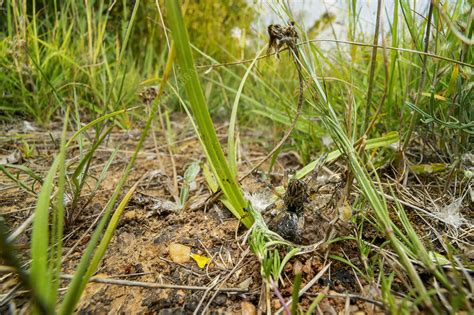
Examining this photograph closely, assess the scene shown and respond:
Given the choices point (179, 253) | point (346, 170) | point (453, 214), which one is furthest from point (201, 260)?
point (453, 214)

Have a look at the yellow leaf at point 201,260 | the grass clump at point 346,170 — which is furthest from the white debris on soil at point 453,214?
the yellow leaf at point 201,260

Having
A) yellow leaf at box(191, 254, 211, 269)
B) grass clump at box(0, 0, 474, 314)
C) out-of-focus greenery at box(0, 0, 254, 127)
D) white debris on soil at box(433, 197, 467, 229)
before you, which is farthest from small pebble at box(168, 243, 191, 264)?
white debris on soil at box(433, 197, 467, 229)

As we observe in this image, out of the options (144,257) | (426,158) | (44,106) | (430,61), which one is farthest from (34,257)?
(44,106)

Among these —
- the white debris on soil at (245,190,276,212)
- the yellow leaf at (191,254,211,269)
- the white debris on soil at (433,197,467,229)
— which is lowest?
the yellow leaf at (191,254,211,269)

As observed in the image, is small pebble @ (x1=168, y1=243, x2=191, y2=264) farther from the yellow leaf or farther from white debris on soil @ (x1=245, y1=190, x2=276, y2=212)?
white debris on soil @ (x1=245, y1=190, x2=276, y2=212)

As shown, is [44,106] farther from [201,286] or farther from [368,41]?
[368,41]

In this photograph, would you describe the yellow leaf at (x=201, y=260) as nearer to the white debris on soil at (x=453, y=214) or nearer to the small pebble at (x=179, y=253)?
the small pebble at (x=179, y=253)

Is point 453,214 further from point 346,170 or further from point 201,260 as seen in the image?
point 201,260
